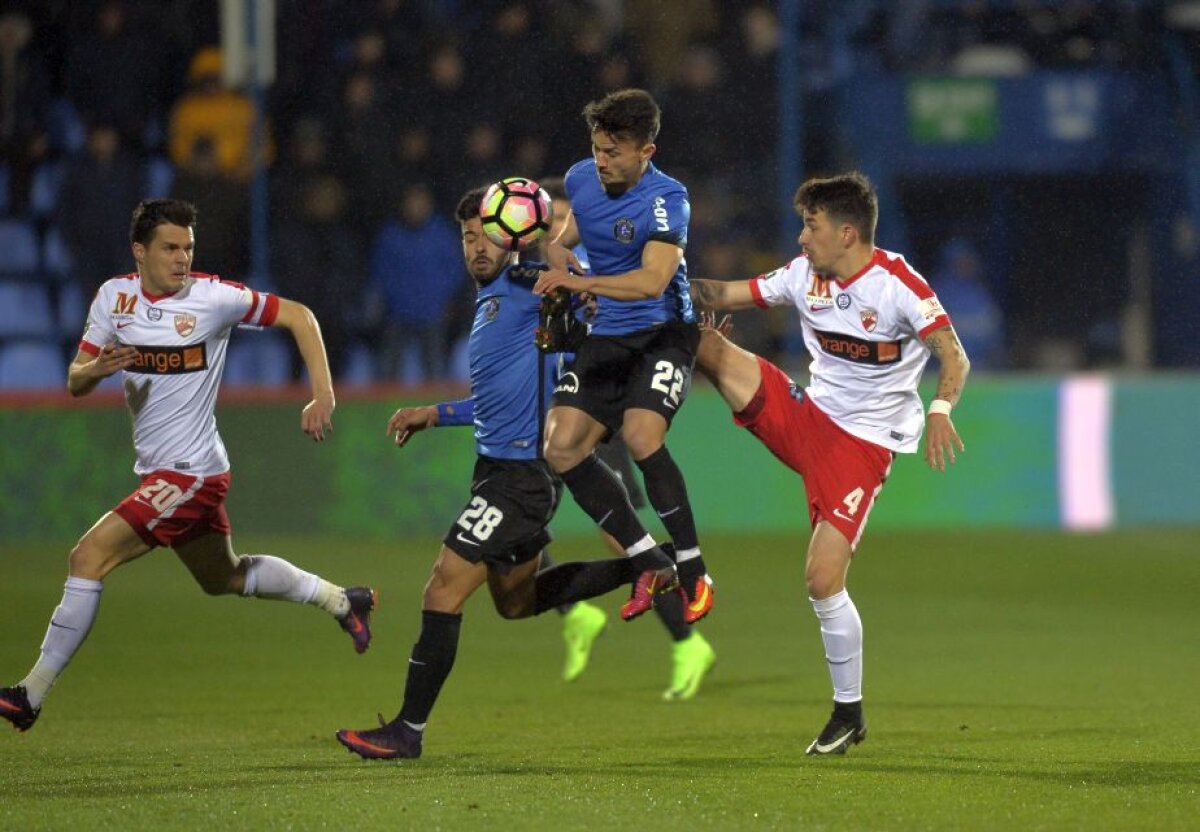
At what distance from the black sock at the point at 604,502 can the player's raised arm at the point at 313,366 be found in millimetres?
901

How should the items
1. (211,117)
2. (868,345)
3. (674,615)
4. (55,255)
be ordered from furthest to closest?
(55,255) → (211,117) → (674,615) → (868,345)

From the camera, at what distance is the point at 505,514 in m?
7.17

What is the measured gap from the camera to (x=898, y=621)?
11875mm

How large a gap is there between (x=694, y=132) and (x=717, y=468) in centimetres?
267

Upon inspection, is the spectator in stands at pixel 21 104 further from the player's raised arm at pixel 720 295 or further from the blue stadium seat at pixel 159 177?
the player's raised arm at pixel 720 295

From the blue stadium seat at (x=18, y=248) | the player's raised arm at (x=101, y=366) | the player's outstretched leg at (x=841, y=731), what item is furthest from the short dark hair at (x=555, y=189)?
the blue stadium seat at (x=18, y=248)

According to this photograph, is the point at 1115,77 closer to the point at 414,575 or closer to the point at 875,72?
the point at 875,72

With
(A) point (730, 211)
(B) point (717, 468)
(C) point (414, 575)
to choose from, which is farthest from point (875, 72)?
(C) point (414, 575)

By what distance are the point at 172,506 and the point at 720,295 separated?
2.22m

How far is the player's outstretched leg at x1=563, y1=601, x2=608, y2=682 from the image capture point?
32.3ft

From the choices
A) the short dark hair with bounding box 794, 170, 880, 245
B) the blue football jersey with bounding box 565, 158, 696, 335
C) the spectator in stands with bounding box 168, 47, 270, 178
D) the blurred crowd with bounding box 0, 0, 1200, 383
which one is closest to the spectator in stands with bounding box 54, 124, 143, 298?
the blurred crowd with bounding box 0, 0, 1200, 383

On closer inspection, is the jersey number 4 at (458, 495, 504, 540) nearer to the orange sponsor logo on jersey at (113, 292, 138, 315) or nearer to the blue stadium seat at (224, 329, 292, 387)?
the orange sponsor logo on jersey at (113, 292, 138, 315)

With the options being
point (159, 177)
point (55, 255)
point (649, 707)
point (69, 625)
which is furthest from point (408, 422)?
point (55, 255)

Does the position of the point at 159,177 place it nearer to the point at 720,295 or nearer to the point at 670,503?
the point at 720,295
